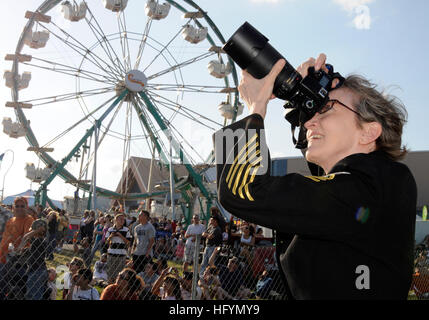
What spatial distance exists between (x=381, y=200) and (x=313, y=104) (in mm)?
411

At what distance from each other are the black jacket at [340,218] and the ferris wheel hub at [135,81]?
1648cm

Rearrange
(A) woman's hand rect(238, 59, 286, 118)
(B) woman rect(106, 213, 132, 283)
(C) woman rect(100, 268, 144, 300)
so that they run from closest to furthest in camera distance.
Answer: (A) woman's hand rect(238, 59, 286, 118)
(C) woman rect(100, 268, 144, 300)
(B) woman rect(106, 213, 132, 283)

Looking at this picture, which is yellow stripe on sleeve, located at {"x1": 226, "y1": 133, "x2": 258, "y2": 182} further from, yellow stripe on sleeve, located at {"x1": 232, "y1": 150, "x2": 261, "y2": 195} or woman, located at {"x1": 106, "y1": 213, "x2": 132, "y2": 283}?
woman, located at {"x1": 106, "y1": 213, "x2": 132, "y2": 283}

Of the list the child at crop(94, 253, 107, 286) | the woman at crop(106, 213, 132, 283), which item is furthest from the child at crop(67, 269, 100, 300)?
the child at crop(94, 253, 107, 286)

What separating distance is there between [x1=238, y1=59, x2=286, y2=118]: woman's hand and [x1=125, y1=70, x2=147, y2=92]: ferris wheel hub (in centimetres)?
1626

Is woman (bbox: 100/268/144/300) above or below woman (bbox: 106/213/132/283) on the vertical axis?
above

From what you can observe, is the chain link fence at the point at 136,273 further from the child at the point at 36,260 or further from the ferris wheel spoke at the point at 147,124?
the ferris wheel spoke at the point at 147,124

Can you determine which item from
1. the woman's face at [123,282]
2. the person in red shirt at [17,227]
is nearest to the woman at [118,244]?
the person in red shirt at [17,227]

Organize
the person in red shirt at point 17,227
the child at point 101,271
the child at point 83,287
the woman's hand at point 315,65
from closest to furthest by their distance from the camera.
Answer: the woman's hand at point 315,65
the child at point 83,287
the person in red shirt at point 17,227
the child at point 101,271

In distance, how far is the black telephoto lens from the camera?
1.34m

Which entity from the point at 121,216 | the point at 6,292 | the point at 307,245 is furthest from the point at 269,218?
the point at 121,216

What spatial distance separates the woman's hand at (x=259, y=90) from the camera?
1315 millimetres

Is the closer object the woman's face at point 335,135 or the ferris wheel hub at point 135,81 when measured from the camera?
the woman's face at point 335,135
